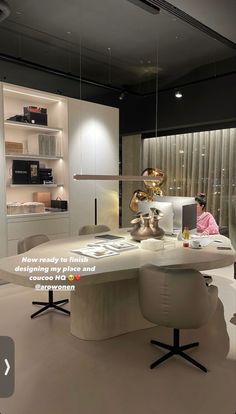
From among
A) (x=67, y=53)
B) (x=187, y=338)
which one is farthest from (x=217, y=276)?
(x=67, y=53)

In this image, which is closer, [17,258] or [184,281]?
[184,281]

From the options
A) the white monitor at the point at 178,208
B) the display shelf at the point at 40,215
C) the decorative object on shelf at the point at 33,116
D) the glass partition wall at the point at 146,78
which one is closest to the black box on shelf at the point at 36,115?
the decorative object on shelf at the point at 33,116

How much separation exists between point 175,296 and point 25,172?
3070 millimetres

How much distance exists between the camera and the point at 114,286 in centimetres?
275

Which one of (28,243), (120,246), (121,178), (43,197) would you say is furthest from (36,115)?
(120,246)

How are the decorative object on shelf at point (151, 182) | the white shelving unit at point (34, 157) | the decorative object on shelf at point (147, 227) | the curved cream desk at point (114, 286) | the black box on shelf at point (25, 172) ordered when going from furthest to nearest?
the black box on shelf at point (25, 172)
the white shelving unit at point (34, 157)
the decorative object on shelf at point (151, 182)
the decorative object on shelf at point (147, 227)
the curved cream desk at point (114, 286)

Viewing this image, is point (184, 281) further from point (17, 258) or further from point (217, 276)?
point (217, 276)

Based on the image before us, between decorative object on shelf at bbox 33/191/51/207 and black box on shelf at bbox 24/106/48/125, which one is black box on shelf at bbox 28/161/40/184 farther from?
black box on shelf at bbox 24/106/48/125

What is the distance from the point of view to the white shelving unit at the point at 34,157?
4293 millimetres

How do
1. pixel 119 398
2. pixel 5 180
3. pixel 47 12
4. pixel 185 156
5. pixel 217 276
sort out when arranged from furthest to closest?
pixel 185 156 → pixel 217 276 → pixel 5 180 → pixel 47 12 → pixel 119 398

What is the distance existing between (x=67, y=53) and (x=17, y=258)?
11.1ft

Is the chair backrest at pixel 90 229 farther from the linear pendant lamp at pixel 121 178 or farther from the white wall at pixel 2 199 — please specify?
the white wall at pixel 2 199

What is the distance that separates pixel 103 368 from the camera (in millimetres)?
2338

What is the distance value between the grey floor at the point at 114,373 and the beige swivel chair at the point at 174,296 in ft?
1.28
